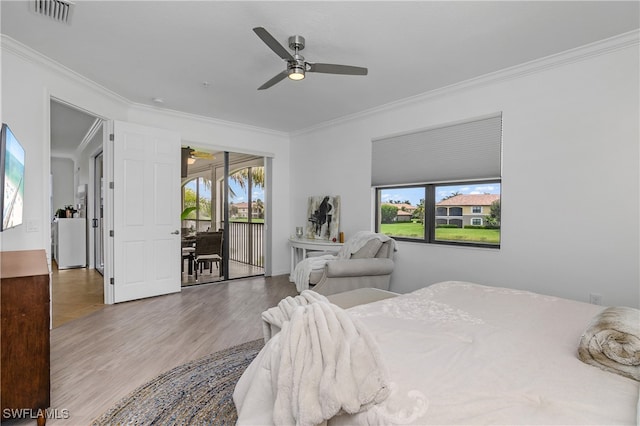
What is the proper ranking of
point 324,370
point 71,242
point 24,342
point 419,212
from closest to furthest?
point 324,370 → point 24,342 → point 419,212 → point 71,242

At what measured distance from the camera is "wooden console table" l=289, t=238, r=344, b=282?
488 centimetres

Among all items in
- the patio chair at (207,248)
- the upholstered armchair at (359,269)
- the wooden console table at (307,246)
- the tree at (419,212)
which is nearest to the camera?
the upholstered armchair at (359,269)

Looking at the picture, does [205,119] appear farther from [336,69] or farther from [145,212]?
[336,69]

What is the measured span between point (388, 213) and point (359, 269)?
1255 millimetres

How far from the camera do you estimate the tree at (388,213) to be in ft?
15.2

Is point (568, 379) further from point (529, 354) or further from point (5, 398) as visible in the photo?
point (5, 398)

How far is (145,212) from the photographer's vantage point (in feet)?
14.4

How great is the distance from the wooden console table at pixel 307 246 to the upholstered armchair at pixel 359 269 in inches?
23.6

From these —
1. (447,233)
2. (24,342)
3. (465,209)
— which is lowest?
(24,342)

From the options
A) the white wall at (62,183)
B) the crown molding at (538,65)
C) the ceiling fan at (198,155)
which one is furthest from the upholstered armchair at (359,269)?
the white wall at (62,183)

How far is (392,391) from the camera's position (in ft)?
3.47

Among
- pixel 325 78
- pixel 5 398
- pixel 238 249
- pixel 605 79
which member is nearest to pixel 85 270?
pixel 238 249

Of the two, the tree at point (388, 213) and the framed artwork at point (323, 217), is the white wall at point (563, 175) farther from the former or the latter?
the framed artwork at point (323, 217)

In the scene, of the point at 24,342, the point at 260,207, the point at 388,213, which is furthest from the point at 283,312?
the point at 260,207
